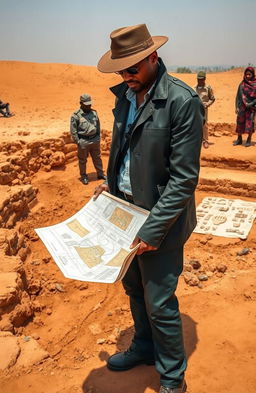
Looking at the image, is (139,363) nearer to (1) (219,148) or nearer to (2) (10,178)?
(2) (10,178)

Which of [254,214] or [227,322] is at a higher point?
[227,322]

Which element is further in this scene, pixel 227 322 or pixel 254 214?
pixel 254 214

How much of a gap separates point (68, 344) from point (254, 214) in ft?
12.1

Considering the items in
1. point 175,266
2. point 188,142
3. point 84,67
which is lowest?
point 84,67

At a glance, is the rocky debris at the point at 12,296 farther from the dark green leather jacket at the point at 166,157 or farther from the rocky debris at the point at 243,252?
the rocky debris at the point at 243,252

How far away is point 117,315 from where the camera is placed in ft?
12.9

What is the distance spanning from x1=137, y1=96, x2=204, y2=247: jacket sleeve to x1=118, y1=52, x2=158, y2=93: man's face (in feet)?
0.93

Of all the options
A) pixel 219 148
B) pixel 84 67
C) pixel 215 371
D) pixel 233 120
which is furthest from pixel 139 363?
pixel 84 67

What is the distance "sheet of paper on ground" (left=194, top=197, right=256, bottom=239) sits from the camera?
Result: 5578mm

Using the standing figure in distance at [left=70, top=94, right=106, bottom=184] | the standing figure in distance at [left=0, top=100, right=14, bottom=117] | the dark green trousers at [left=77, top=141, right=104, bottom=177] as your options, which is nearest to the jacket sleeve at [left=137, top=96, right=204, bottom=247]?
the standing figure in distance at [left=70, top=94, right=106, bottom=184]

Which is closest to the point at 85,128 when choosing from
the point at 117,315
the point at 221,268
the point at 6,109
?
the point at 221,268

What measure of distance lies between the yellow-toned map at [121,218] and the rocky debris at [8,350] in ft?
4.14

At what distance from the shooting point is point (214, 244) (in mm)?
5301

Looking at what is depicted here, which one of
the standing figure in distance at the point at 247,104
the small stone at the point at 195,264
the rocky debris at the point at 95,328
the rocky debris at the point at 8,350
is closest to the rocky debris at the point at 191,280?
the small stone at the point at 195,264
